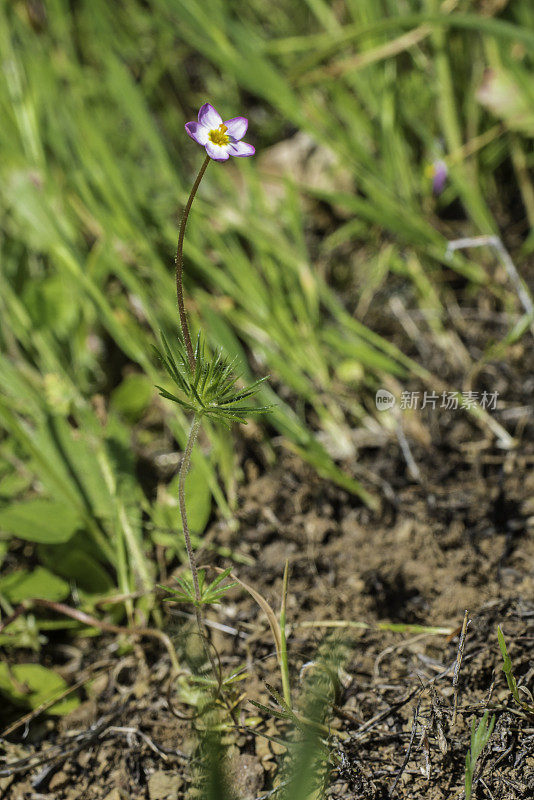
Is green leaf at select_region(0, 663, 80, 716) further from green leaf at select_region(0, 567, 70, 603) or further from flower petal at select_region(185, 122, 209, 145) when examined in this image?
flower petal at select_region(185, 122, 209, 145)

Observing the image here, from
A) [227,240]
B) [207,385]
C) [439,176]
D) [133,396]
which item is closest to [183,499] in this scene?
[207,385]

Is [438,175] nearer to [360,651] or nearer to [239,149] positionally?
[239,149]

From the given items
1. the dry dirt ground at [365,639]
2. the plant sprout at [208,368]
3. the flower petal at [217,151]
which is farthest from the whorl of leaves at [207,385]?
the dry dirt ground at [365,639]

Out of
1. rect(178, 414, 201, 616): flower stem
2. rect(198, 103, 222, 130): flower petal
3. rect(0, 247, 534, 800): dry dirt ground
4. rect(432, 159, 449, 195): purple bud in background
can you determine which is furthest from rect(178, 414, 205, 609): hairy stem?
rect(432, 159, 449, 195): purple bud in background

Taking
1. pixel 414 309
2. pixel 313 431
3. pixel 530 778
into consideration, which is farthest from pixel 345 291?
pixel 530 778

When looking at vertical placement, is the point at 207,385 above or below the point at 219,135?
below

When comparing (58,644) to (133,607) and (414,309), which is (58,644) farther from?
(414,309)
